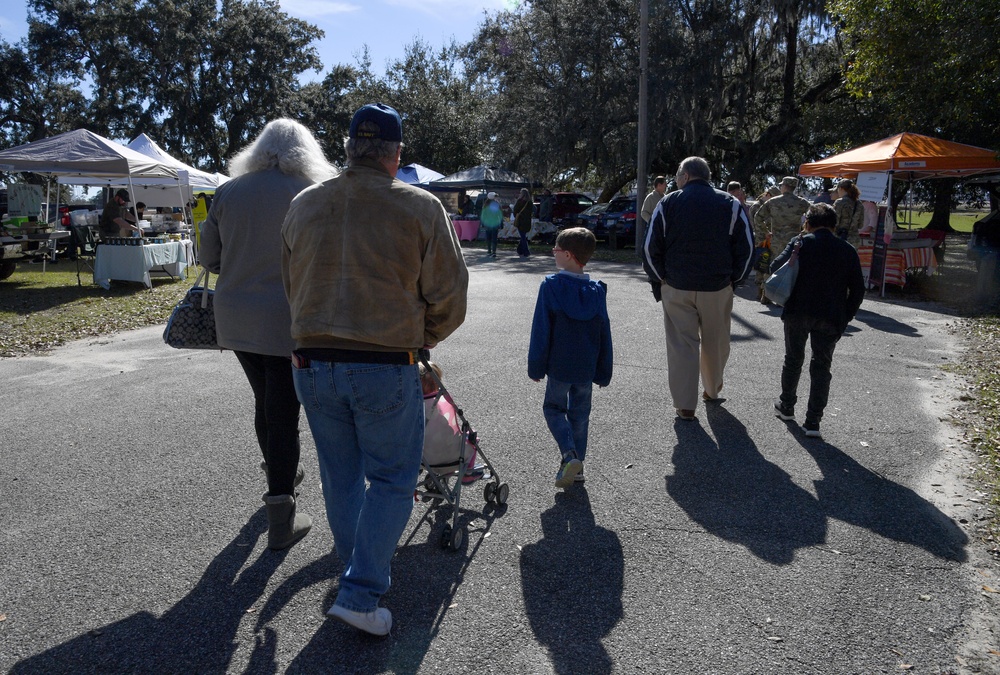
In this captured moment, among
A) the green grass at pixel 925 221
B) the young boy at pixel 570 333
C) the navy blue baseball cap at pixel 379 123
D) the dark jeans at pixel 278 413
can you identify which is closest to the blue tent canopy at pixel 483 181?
the green grass at pixel 925 221

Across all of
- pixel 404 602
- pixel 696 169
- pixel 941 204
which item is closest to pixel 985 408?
pixel 696 169

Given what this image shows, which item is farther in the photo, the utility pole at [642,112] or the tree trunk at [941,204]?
the tree trunk at [941,204]

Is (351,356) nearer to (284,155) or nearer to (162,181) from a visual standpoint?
(284,155)

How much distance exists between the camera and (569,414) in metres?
4.65

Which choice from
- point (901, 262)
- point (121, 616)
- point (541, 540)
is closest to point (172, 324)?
point (121, 616)

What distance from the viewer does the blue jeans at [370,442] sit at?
2.74 meters

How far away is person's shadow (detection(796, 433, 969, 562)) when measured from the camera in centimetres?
402

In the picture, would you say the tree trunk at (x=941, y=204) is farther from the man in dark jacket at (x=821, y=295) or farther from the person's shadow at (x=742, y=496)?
the person's shadow at (x=742, y=496)

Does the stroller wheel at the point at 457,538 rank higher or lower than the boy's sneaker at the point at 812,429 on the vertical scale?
lower

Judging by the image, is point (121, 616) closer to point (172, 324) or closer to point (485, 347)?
point (172, 324)

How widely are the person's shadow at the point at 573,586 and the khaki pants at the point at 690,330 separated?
6.06 feet

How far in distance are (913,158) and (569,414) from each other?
11340 mm

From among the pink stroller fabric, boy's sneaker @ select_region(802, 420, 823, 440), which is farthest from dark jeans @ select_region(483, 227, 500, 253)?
the pink stroller fabric

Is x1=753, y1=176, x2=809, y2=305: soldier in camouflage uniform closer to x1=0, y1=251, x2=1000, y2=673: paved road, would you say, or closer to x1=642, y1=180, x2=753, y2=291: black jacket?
x1=0, y1=251, x2=1000, y2=673: paved road
